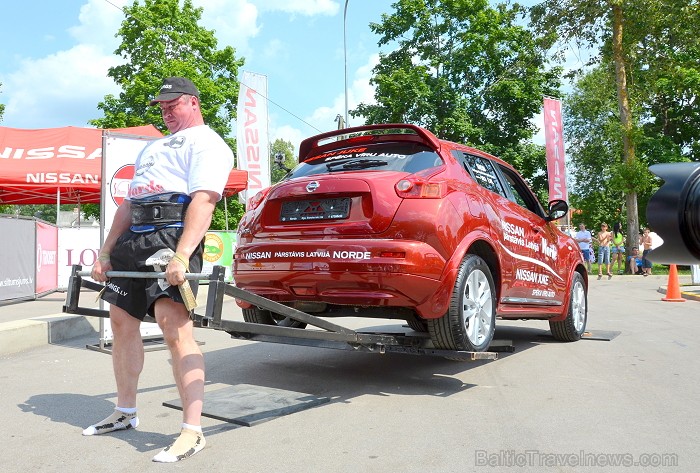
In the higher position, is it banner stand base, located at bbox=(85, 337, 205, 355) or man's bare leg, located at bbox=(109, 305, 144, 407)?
man's bare leg, located at bbox=(109, 305, 144, 407)

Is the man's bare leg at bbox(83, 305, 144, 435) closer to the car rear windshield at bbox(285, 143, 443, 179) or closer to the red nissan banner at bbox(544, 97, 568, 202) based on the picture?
the car rear windshield at bbox(285, 143, 443, 179)

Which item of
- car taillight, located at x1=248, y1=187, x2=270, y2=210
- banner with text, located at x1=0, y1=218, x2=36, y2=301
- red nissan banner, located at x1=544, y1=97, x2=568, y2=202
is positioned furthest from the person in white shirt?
red nissan banner, located at x1=544, y1=97, x2=568, y2=202

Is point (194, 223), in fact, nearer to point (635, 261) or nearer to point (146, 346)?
point (146, 346)

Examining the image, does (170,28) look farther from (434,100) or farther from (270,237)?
(270,237)

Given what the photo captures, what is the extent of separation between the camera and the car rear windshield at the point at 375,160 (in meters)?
4.93

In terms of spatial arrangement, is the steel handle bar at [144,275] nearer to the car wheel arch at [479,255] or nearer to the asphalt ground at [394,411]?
the asphalt ground at [394,411]

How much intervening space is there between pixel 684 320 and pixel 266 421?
24.2ft

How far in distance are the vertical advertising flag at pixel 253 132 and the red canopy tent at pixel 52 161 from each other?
53 cm

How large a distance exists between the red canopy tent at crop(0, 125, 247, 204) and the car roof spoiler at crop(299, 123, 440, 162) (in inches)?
425

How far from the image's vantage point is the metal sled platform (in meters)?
3.32

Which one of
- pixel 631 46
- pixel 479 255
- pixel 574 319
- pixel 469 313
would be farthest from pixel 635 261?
pixel 469 313

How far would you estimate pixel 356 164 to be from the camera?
200 inches

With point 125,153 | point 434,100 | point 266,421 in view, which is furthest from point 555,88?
point 266,421

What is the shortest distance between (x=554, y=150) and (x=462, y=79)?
14713 millimetres
